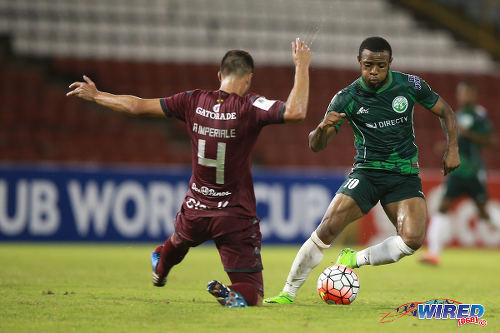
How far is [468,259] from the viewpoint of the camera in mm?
12703

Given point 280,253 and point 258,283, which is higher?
point 258,283

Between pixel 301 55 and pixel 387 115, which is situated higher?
pixel 301 55

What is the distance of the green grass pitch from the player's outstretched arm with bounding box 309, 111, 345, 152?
1.27 m

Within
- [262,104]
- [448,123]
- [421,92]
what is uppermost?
[421,92]

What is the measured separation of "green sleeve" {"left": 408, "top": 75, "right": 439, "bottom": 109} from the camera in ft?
22.0

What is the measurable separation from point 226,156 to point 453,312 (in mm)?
2023

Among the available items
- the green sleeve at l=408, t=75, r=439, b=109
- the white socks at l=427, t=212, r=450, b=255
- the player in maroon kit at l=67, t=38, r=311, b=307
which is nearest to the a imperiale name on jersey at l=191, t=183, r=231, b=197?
the player in maroon kit at l=67, t=38, r=311, b=307


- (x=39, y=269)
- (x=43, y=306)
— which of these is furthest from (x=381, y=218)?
(x=43, y=306)

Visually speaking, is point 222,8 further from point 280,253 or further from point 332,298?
point 332,298

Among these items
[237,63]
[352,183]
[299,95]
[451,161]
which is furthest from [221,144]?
[451,161]

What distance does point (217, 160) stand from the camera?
19.8 feet

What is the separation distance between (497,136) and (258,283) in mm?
13812

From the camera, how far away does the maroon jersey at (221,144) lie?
19.5 ft

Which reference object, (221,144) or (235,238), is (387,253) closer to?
(235,238)
